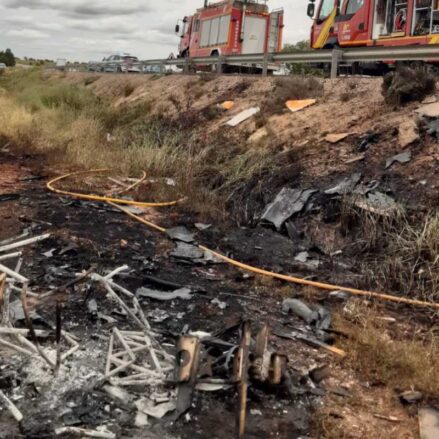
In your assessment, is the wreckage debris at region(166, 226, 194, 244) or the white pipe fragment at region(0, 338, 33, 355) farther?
the wreckage debris at region(166, 226, 194, 244)

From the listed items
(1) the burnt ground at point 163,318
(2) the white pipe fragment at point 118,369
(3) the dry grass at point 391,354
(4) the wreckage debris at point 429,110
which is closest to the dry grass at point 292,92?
(4) the wreckage debris at point 429,110

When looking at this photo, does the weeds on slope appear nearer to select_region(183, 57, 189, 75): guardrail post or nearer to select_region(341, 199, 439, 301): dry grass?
select_region(341, 199, 439, 301): dry grass

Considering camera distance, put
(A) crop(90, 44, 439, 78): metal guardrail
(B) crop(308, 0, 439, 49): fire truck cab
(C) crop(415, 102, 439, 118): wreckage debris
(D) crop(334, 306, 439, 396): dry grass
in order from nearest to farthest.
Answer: (D) crop(334, 306, 439, 396): dry grass → (C) crop(415, 102, 439, 118): wreckage debris → (A) crop(90, 44, 439, 78): metal guardrail → (B) crop(308, 0, 439, 49): fire truck cab

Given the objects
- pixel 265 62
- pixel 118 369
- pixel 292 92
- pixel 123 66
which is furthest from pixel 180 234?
pixel 123 66

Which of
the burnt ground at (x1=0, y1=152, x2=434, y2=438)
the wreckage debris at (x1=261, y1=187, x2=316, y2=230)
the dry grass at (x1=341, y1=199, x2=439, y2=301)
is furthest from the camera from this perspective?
the wreckage debris at (x1=261, y1=187, x2=316, y2=230)

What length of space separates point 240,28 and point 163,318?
19.7 metres

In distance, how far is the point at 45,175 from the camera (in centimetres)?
1081

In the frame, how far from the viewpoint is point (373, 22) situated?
14.9m

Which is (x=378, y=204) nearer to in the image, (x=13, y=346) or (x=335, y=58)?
(x=13, y=346)

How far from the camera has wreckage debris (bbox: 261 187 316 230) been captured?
7.88 metres

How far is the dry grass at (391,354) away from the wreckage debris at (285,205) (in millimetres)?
2948

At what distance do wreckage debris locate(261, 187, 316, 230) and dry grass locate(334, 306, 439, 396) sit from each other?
9.67 ft

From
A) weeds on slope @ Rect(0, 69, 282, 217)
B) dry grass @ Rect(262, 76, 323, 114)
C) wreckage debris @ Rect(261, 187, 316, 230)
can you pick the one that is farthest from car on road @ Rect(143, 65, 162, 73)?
wreckage debris @ Rect(261, 187, 316, 230)

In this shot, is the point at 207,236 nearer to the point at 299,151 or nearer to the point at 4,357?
the point at 299,151
